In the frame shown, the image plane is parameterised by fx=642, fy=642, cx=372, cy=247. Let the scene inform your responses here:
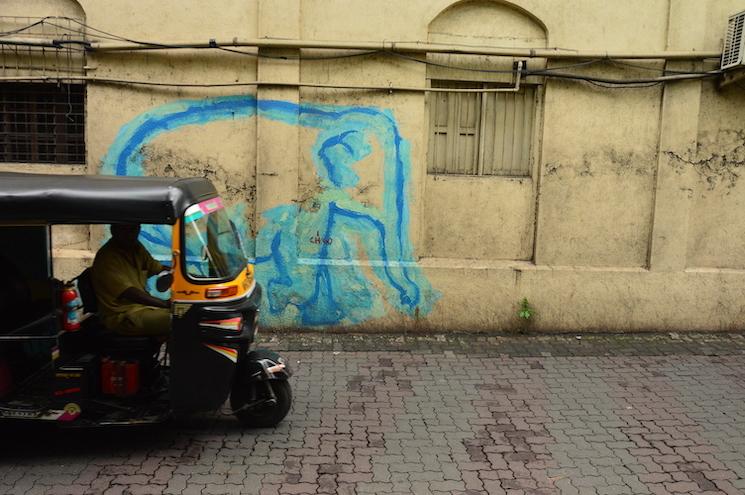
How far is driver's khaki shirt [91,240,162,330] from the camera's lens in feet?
15.7

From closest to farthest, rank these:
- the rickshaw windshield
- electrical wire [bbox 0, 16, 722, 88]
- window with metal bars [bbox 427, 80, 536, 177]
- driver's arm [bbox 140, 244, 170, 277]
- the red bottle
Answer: the rickshaw windshield, the red bottle, driver's arm [bbox 140, 244, 170, 277], electrical wire [bbox 0, 16, 722, 88], window with metal bars [bbox 427, 80, 536, 177]

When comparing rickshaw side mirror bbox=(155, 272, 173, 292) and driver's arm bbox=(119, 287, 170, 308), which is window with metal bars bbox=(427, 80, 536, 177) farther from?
rickshaw side mirror bbox=(155, 272, 173, 292)

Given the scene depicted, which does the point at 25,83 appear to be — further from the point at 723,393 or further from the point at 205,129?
the point at 723,393

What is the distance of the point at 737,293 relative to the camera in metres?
7.71

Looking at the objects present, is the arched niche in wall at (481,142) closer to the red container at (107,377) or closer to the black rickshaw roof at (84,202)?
the black rickshaw roof at (84,202)

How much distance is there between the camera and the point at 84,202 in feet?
14.0

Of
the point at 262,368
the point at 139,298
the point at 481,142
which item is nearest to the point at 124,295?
the point at 139,298

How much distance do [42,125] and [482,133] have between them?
5.17m

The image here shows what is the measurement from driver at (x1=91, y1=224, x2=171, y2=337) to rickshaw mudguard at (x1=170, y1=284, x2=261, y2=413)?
0.29 metres

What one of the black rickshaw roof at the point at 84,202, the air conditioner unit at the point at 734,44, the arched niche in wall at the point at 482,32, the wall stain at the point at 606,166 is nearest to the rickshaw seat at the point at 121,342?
the black rickshaw roof at the point at 84,202

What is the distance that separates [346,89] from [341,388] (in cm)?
342

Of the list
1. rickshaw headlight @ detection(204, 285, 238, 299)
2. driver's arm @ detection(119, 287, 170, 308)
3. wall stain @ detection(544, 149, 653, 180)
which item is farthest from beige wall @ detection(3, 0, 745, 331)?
rickshaw headlight @ detection(204, 285, 238, 299)

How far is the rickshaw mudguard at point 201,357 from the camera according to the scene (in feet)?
14.8

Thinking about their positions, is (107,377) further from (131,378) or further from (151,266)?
(151,266)
